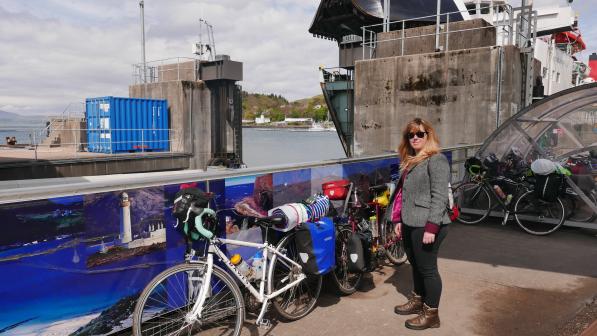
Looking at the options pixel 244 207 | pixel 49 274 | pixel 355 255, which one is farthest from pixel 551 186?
pixel 49 274

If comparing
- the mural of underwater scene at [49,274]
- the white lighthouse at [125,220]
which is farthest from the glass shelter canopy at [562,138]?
the mural of underwater scene at [49,274]

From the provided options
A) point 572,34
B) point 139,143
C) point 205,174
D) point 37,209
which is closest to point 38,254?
point 37,209

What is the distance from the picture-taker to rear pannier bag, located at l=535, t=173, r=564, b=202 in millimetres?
6578

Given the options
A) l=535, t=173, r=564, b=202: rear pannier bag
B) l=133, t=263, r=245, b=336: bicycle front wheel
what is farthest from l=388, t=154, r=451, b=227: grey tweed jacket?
l=535, t=173, r=564, b=202: rear pannier bag

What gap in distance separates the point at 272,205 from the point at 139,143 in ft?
74.6

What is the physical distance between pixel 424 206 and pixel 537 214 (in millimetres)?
4323

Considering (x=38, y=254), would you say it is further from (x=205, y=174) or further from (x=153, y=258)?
(x=205, y=174)

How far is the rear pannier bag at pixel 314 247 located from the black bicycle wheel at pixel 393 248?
1.51m

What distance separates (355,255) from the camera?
4.18 metres

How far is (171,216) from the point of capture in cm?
350

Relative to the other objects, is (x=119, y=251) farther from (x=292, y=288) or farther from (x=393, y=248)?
(x=393, y=248)

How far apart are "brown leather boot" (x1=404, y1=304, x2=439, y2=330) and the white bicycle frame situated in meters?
0.97

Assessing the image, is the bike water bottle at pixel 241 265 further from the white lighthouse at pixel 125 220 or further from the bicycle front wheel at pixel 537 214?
the bicycle front wheel at pixel 537 214

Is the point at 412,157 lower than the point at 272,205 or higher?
→ higher
